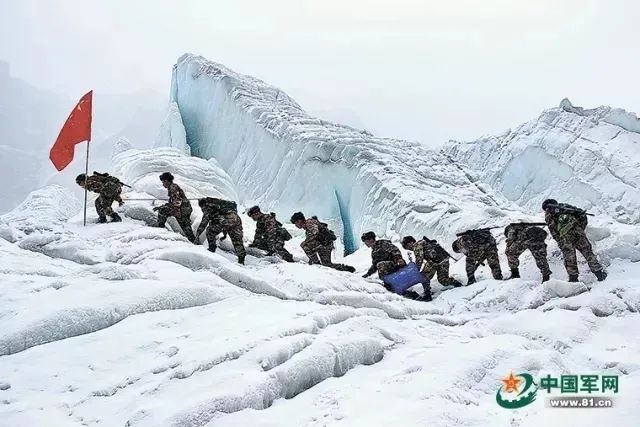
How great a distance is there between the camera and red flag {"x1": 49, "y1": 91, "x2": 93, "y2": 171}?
11.0m

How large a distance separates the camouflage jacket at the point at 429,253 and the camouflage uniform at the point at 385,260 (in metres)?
0.30

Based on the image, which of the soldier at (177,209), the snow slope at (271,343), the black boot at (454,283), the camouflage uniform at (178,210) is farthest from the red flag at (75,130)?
the black boot at (454,283)

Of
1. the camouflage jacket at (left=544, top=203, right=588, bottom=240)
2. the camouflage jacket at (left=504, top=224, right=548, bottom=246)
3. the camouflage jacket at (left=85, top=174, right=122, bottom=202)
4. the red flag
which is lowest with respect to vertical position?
the camouflage jacket at (left=504, top=224, right=548, bottom=246)

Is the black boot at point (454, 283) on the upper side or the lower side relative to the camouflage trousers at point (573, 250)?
lower

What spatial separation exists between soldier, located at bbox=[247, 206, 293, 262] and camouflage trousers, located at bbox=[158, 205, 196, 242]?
4.30ft

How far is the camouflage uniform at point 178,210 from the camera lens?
10805mm

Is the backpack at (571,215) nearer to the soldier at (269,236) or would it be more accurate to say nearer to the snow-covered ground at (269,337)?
the snow-covered ground at (269,337)

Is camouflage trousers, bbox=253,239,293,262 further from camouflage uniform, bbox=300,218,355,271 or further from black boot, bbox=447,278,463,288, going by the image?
black boot, bbox=447,278,463,288

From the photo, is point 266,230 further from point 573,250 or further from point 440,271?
point 573,250

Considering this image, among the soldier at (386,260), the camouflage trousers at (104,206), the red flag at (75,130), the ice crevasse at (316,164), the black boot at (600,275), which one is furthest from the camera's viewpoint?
the ice crevasse at (316,164)

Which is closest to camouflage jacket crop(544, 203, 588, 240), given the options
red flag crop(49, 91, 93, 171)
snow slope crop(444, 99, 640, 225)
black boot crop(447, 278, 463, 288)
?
black boot crop(447, 278, 463, 288)

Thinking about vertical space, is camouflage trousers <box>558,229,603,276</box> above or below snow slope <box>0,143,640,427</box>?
above

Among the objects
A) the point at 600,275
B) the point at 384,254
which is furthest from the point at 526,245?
the point at 384,254

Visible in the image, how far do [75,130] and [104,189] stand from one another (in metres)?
1.40
